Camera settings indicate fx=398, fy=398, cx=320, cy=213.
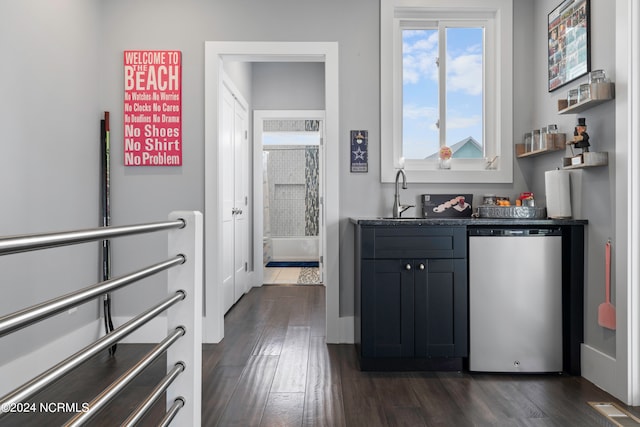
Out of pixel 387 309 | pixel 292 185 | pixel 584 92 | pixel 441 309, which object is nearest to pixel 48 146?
pixel 387 309

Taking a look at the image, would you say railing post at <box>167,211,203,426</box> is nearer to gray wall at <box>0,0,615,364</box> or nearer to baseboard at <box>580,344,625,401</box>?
gray wall at <box>0,0,615,364</box>

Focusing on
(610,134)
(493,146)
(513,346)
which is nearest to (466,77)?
(493,146)

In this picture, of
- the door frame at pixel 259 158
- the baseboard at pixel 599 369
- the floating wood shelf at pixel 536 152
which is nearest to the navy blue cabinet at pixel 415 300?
the baseboard at pixel 599 369

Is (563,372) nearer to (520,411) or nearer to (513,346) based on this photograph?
(513,346)

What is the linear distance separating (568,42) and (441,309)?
1818mm

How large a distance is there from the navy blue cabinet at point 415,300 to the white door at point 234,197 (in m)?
1.53

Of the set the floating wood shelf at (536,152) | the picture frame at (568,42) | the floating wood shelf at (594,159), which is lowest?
the floating wood shelf at (594,159)

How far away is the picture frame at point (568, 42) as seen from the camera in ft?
7.50

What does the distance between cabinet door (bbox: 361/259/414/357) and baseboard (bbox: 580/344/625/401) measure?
0.98 m

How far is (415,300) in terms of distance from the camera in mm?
2385

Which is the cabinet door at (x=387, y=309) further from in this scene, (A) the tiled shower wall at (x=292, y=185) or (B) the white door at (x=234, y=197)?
(A) the tiled shower wall at (x=292, y=185)

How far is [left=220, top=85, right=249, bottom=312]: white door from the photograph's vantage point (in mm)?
3590

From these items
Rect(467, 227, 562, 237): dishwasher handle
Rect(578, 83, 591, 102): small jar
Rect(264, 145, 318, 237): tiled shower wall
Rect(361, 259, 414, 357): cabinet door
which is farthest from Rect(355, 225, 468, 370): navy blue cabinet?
Rect(264, 145, 318, 237): tiled shower wall

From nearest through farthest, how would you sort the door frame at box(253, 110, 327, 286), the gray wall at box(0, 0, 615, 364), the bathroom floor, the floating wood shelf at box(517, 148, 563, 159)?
the floating wood shelf at box(517, 148, 563, 159), the gray wall at box(0, 0, 615, 364), the door frame at box(253, 110, 327, 286), the bathroom floor
